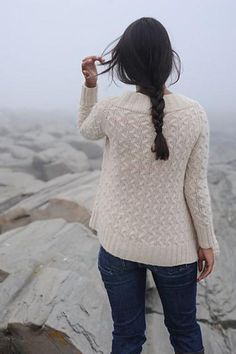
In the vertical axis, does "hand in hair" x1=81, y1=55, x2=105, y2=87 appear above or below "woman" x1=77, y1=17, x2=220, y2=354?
above

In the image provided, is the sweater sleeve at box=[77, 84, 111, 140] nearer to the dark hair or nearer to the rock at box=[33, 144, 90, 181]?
the dark hair

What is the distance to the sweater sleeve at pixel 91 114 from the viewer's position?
1218 millimetres

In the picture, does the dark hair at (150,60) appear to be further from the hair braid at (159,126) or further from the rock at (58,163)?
the rock at (58,163)

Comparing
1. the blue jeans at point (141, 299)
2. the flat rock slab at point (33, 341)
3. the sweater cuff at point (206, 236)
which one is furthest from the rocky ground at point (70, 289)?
the sweater cuff at point (206, 236)

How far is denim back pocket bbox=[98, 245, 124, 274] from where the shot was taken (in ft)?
4.20

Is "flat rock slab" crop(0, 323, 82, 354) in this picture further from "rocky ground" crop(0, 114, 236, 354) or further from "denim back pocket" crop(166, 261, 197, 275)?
"denim back pocket" crop(166, 261, 197, 275)

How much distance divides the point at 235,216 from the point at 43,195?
2014mm

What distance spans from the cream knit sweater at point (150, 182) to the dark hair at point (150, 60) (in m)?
0.03

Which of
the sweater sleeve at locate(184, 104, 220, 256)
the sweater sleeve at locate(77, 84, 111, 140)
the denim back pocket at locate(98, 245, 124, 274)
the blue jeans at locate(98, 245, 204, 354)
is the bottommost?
the blue jeans at locate(98, 245, 204, 354)

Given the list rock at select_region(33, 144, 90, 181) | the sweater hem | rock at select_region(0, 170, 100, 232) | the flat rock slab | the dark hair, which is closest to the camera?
the dark hair

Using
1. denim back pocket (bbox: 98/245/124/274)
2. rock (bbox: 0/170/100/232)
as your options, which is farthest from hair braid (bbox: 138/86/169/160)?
rock (bbox: 0/170/100/232)

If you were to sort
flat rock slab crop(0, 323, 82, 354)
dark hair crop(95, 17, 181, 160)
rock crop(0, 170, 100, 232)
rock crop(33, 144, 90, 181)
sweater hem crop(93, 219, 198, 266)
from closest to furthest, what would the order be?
1. dark hair crop(95, 17, 181, 160)
2. sweater hem crop(93, 219, 198, 266)
3. flat rock slab crop(0, 323, 82, 354)
4. rock crop(0, 170, 100, 232)
5. rock crop(33, 144, 90, 181)

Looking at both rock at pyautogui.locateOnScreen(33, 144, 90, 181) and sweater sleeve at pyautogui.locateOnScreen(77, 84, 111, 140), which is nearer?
sweater sleeve at pyautogui.locateOnScreen(77, 84, 111, 140)

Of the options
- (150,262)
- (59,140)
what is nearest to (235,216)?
(150,262)
